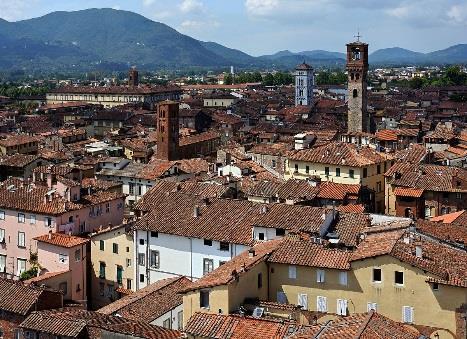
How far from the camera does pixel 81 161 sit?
73875 mm

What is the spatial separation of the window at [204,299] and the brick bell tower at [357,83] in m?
69.9

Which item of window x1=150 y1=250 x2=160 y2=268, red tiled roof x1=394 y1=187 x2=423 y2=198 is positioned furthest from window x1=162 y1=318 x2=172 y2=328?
red tiled roof x1=394 y1=187 x2=423 y2=198

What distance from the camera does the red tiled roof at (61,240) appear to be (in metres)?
43.3

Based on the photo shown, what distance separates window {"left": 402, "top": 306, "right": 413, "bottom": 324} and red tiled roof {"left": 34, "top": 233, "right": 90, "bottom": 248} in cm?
2063

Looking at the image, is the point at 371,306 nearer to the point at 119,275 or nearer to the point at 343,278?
the point at 343,278

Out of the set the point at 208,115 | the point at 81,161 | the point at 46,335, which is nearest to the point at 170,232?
the point at 46,335

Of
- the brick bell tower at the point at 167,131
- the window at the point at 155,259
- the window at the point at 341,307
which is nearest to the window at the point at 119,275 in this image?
the window at the point at 155,259

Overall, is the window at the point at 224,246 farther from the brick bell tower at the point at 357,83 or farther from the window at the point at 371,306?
the brick bell tower at the point at 357,83

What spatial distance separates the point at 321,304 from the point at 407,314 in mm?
3819

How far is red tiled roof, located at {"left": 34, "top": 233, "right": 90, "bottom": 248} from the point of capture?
4331 centimetres

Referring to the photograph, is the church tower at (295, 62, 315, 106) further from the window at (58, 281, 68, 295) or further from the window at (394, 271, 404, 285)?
the window at (394, 271, 404, 285)

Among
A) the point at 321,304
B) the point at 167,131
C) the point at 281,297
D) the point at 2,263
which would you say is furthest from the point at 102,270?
the point at 167,131

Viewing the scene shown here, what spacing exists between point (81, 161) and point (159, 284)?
3885 cm

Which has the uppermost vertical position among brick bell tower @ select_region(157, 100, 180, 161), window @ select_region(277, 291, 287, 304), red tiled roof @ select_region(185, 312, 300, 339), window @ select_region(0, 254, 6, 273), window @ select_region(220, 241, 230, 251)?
brick bell tower @ select_region(157, 100, 180, 161)
